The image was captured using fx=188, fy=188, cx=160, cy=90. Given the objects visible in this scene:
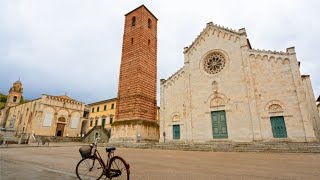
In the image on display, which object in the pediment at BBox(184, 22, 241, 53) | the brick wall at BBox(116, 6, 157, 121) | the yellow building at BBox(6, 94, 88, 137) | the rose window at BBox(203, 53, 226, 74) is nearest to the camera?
the pediment at BBox(184, 22, 241, 53)

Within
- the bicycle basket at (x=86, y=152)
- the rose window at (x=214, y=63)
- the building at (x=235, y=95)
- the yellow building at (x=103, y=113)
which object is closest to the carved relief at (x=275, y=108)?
the building at (x=235, y=95)

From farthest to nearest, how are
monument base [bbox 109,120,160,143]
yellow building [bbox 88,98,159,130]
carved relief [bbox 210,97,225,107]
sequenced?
1. yellow building [bbox 88,98,159,130]
2. monument base [bbox 109,120,160,143]
3. carved relief [bbox 210,97,225,107]

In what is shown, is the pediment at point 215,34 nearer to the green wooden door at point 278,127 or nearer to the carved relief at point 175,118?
the carved relief at point 175,118

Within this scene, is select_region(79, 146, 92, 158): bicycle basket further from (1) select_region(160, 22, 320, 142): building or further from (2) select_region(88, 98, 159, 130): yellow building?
(2) select_region(88, 98, 159, 130): yellow building

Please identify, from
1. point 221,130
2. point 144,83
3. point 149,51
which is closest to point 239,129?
point 221,130

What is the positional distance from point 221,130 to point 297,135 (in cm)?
687

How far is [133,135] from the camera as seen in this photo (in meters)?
24.1

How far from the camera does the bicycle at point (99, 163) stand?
180 inches

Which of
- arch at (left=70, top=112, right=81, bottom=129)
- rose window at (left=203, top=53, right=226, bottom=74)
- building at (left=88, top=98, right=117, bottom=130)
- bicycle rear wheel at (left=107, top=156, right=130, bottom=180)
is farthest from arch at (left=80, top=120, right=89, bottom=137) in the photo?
bicycle rear wheel at (left=107, top=156, right=130, bottom=180)

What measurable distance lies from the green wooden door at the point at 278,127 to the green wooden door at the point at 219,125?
4.55 m

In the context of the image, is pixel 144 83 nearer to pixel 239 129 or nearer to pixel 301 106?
pixel 239 129

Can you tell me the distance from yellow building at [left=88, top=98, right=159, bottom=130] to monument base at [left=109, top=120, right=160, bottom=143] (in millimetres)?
18238

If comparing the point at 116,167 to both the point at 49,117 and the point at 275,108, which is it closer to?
the point at 275,108

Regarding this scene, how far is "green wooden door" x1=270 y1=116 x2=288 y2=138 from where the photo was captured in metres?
17.9
